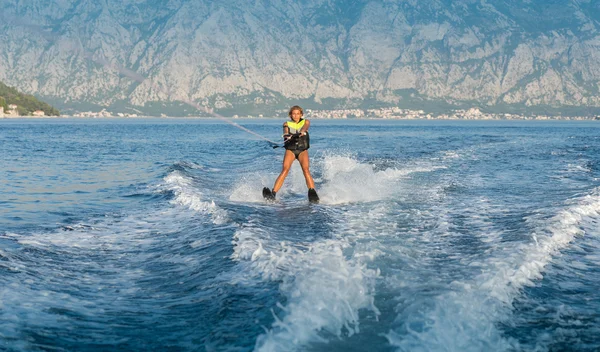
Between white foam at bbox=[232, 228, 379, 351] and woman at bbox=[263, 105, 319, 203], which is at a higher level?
woman at bbox=[263, 105, 319, 203]

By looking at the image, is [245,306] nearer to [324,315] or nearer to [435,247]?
[324,315]

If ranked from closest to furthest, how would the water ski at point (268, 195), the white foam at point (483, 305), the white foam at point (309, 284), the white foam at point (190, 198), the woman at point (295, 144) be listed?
1. the white foam at point (483, 305)
2. the white foam at point (309, 284)
3. the white foam at point (190, 198)
4. the water ski at point (268, 195)
5. the woman at point (295, 144)

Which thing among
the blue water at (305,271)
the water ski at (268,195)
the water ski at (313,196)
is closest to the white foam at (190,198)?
the blue water at (305,271)

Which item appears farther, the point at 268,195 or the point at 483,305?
the point at 268,195

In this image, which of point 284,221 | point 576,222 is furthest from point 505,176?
point 284,221

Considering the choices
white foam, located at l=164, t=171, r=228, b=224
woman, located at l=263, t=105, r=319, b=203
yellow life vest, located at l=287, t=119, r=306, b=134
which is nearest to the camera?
white foam, located at l=164, t=171, r=228, b=224

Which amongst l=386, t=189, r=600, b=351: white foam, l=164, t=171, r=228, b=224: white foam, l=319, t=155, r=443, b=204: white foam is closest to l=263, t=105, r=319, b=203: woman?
l=319, t=155, r=443, b=204: white foam

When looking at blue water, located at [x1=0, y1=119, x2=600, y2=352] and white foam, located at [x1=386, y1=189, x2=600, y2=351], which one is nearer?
white foam, located at [x1=386, y1=189, x2=600, y2=351]

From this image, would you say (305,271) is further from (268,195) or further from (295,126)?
(295,126)

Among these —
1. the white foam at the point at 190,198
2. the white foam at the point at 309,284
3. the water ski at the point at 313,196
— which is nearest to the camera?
the white foam at the point at 309,284

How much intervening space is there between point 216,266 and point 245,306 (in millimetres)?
1938

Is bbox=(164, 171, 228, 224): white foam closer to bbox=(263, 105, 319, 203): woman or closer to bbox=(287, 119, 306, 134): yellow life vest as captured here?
bbox=(263, 105, 319, 203): woman

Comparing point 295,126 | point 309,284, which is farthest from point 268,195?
point 309,284

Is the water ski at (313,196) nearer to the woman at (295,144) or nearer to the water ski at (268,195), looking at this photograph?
the woman at (295,144)
